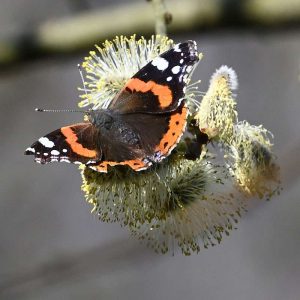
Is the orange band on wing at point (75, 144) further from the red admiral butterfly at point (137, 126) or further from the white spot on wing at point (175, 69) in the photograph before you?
the white spot on wing at point (175, 69)

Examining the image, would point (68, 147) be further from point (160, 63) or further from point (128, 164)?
point (160, 63)

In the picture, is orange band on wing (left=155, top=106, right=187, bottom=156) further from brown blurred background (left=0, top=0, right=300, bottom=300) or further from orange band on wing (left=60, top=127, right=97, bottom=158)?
brown blurred background (left=0, top=0, right=300, bottom=300)

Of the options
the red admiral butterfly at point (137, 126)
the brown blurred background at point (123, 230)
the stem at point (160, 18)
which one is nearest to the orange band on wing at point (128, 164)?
the red admiral butterfly at point (137, 126)

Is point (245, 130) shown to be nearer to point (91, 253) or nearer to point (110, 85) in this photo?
point (110, 85)

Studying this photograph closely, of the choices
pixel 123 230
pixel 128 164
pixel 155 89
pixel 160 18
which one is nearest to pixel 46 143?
pixel 128 164

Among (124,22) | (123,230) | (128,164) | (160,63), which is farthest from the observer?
(123,230)

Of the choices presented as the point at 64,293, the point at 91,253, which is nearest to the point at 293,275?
the point at 64,293
